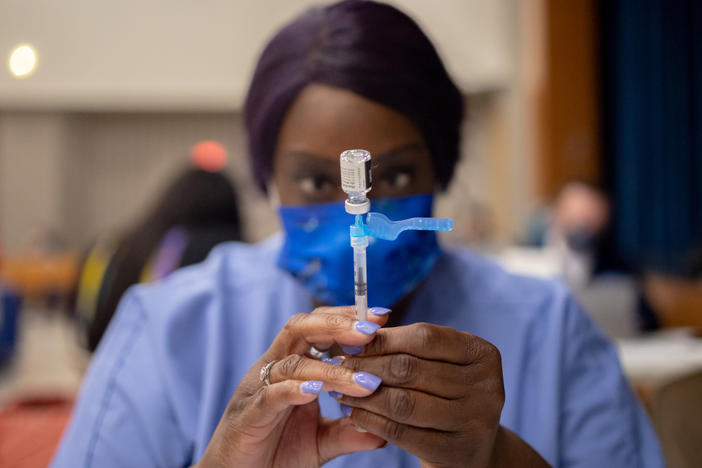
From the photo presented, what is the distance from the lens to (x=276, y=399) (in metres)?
0.39

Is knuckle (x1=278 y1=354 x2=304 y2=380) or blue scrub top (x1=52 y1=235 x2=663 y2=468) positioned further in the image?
blue scrub top (x1=52 y1=235 x2=663 y2=468)

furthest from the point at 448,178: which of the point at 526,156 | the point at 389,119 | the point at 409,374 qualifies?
the point at 526,156

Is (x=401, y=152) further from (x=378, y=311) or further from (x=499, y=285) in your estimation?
(x=499, y=285)

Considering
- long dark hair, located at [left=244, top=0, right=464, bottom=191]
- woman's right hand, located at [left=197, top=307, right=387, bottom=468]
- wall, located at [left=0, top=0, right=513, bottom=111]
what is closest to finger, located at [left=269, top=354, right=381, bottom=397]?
woman's right hand, located at [left=197, top=307, right=387, bottom=468]

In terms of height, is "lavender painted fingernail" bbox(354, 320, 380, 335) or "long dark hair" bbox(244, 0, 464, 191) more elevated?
"long dark hair" bbox(244, 0, 464, 191)

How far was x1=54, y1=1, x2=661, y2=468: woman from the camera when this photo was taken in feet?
1.26

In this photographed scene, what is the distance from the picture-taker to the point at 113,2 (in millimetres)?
552

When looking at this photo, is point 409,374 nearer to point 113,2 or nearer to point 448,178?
point 448,178

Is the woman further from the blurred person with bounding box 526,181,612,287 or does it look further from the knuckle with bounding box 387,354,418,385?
the blurred person with bounding box 526,181,612,287

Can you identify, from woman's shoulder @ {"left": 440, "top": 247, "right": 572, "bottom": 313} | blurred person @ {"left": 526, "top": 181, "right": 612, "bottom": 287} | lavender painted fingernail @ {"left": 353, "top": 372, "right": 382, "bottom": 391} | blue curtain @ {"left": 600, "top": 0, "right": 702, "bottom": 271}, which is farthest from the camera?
blue curtain @ {"left": 600, "top": 0, "right": 702, "bottom": 271}

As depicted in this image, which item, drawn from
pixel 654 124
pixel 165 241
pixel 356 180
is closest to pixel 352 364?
pixel 356 180

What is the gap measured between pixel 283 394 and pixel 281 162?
21 centimetres

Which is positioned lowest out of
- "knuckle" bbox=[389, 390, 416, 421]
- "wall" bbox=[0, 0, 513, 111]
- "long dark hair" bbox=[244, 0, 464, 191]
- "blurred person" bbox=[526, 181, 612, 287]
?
"blurred person" bbox=[526, 181, 612, 287]

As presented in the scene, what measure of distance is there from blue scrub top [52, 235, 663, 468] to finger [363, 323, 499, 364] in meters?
0.11
